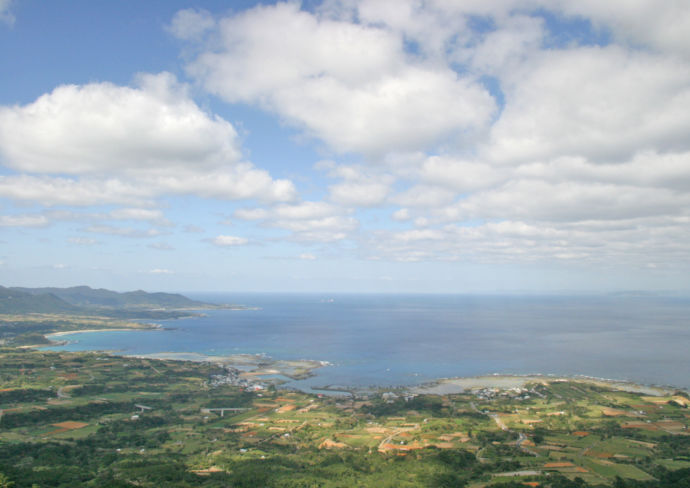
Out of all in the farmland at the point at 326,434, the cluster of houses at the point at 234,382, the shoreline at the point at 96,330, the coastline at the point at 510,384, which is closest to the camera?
the farmland at the point at 326,434

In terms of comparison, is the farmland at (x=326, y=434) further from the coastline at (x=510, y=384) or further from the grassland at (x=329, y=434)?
the coastline at (x=510, y=384)

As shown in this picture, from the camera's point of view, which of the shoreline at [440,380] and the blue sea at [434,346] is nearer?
the shoreline at [440,380]

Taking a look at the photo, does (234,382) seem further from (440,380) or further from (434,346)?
(434,346)

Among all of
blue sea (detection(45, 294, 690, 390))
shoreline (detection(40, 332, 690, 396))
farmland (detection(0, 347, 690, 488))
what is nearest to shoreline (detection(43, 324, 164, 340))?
blue sea (detection(45, 294, 690, 390))

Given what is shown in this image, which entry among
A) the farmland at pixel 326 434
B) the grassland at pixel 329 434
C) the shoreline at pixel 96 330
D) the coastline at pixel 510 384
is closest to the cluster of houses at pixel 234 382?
the grassland at pixel 329 434

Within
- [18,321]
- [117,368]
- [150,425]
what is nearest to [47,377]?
[117,368]

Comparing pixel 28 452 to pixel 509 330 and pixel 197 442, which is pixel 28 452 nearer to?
pixel 197 442

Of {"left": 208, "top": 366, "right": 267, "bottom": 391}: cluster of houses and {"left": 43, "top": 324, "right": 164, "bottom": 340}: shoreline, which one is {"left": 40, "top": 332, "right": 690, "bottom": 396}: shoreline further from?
{"left": 43, "top": 324, "right": 164, "bottom": 340}: shoreline

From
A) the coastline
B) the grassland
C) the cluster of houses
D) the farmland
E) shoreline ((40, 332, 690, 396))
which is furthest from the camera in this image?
the cluster of houses

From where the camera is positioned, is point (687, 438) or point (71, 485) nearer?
point (71, 485)

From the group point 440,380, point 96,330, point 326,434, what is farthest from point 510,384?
point 96,330

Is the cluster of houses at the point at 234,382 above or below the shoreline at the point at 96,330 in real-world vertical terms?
below
